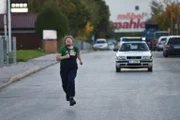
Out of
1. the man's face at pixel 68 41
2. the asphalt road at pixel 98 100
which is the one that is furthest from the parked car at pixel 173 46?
the man's face at pixel 68 41

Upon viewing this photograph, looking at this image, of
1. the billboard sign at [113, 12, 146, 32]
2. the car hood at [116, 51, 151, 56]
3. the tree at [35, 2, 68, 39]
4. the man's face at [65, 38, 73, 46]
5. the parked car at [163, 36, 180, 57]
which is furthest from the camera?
the billboard sign at [113, 12, 146, 32]

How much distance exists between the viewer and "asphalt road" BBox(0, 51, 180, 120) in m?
13.8

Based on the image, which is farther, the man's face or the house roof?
the house roof

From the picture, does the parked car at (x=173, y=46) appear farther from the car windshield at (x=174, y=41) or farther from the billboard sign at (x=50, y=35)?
the billboard sign at (x=50, y=35)

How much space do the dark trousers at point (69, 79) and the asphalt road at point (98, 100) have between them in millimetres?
394

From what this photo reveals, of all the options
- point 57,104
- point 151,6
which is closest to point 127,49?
point 57,104

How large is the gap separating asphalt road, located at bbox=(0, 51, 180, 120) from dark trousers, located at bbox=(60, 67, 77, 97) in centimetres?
39

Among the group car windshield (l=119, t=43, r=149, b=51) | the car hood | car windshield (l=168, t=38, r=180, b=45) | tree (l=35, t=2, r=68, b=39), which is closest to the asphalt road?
the car hood

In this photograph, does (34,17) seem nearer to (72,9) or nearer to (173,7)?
(72,9)

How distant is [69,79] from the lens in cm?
1574

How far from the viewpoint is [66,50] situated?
15.8 m

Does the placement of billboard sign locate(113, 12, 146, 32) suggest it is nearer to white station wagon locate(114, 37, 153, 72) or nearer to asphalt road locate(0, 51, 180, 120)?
white station wagon locate(114, 37, 153, 72)

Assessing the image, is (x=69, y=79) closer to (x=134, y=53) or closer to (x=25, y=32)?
(x=134, y=53)

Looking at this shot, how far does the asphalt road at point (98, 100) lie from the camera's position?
13.8 metres
